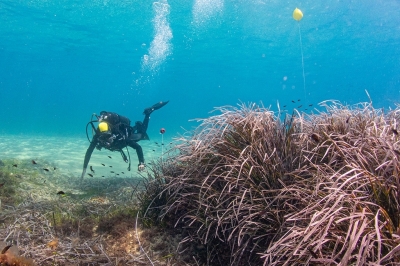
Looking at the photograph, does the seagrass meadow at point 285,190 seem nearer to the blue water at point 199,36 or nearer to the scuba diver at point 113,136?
the scuba diver at point 113,136

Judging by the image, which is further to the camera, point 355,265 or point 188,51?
point 188,51

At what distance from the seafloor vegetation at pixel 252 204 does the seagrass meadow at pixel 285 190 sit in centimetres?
1

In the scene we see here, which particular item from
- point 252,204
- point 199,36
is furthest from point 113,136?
point 199,36

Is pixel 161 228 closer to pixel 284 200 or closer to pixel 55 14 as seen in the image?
pixel 284 200

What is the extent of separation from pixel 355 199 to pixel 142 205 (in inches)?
119

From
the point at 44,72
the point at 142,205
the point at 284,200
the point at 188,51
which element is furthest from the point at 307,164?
the point at 44,72

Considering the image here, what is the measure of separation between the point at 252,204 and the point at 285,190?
0.38m

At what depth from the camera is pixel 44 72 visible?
64.9 meters

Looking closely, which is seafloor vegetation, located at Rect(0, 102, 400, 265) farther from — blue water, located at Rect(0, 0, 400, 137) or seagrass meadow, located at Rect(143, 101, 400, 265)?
blue water, located at Rect(0, 0, 400, 137)

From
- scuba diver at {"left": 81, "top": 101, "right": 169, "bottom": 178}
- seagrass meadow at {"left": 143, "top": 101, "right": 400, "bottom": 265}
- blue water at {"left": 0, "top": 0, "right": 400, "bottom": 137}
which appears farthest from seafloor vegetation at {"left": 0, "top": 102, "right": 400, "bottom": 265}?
blue water at {"left": 0, "top": 0, "right": 400, "bottom": 137}

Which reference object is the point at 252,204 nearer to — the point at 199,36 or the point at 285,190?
the point at 285,190

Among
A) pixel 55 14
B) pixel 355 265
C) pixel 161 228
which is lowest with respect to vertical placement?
pixel 161 228

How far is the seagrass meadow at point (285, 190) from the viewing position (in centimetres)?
205

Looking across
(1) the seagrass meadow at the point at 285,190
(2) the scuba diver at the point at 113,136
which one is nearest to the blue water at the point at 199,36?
(2) the scuba diver at the point at 113,136
